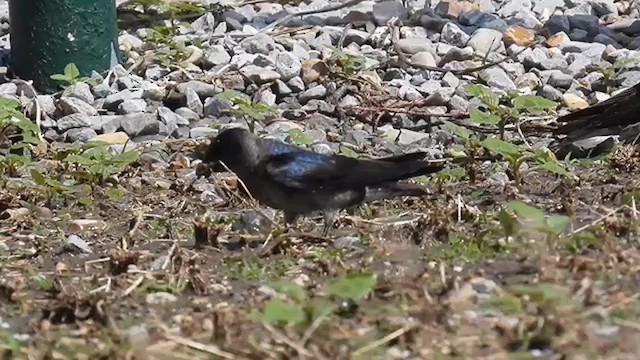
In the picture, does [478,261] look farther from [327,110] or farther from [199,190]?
[327,110]

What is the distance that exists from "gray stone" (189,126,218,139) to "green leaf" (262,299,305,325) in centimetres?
464

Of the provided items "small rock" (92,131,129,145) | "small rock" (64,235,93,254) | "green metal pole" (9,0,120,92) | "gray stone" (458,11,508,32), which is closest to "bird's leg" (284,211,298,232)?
"small rock" (64,235,93,254)

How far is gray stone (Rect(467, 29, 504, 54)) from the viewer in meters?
Answer: 10.2

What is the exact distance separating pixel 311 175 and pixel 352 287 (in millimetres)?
2366

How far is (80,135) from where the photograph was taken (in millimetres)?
8516

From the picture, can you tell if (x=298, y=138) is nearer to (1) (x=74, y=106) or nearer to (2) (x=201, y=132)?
(2) (x=201, y=132)

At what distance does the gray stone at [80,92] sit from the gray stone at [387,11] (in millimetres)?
2593

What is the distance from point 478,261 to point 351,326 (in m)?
1.04

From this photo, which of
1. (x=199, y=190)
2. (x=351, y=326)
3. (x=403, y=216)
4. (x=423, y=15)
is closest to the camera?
(x=351, y=326)

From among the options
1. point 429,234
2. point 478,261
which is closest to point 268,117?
point 429,234

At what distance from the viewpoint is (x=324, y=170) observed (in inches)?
253

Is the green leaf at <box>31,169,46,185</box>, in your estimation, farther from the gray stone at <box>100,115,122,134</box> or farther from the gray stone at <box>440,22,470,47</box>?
the gray stone at <box>440,22,470,47</box>

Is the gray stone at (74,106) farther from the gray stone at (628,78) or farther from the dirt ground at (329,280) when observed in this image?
the gray stone at (628,78)

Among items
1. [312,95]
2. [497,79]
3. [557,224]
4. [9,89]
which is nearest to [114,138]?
[9,89]
